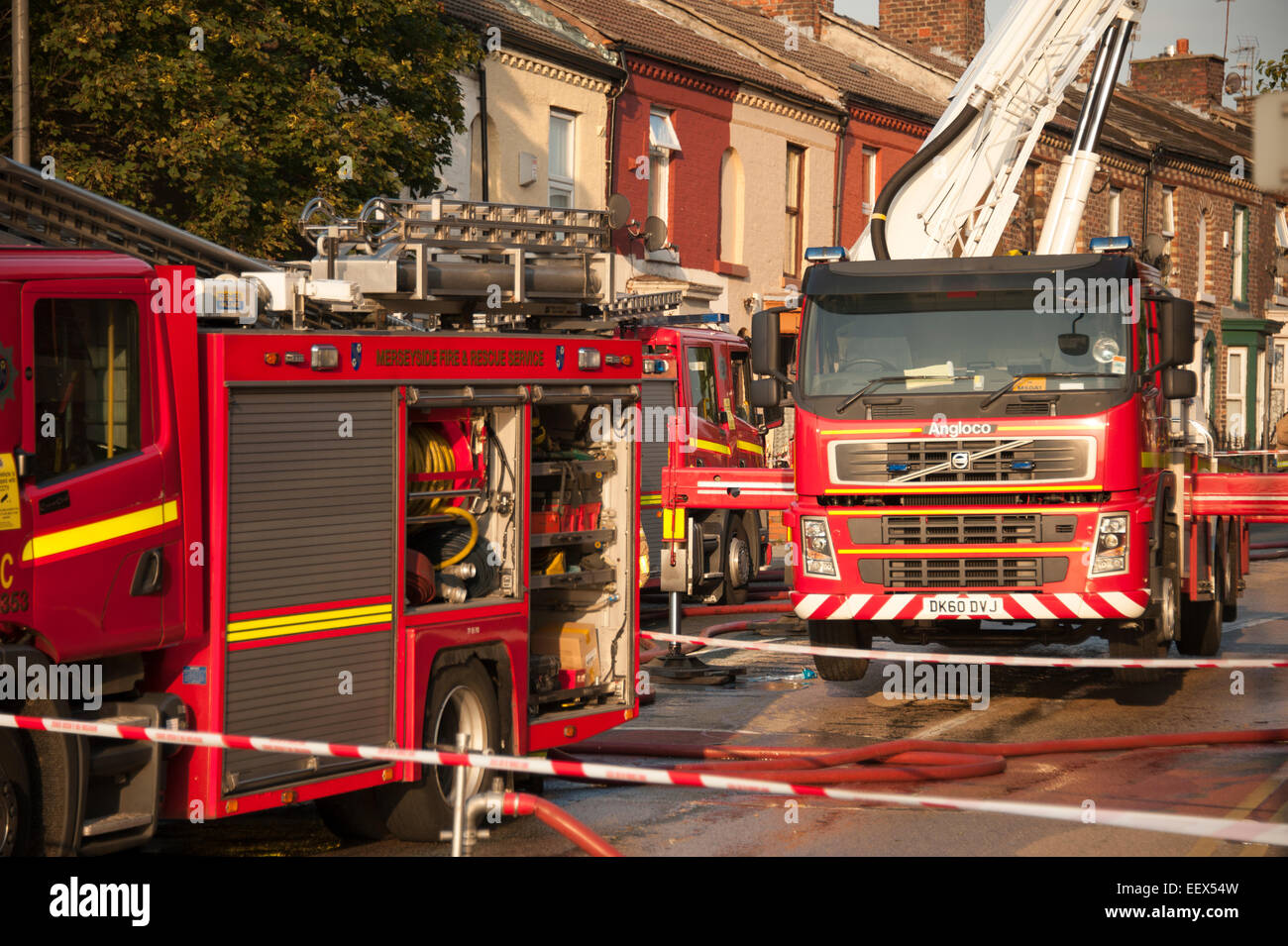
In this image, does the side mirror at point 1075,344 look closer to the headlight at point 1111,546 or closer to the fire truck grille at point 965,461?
the fire truck grille at point 965,461

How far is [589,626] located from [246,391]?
9.91 feet

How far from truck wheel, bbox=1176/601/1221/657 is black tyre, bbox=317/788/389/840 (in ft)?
28.1

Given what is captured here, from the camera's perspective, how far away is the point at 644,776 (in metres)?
6.55

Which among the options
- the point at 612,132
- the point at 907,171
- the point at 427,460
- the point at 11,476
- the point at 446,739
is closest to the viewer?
the point at 11,476

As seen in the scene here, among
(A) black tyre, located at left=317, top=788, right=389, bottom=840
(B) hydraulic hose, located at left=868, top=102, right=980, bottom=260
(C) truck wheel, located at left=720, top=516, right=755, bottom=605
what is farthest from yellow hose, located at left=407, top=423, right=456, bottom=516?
(C) truck wheel, located at left=720, top=516, right=755, bottom=605

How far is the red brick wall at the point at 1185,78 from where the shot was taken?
5556 cm

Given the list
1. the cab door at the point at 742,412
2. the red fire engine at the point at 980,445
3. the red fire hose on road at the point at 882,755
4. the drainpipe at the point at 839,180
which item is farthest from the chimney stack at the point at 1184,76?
the red fire hose on road at the point at 882,755

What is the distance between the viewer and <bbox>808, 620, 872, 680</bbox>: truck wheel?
41.7 feet

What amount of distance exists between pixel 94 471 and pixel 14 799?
4.37 ft

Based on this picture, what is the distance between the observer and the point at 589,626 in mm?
9758

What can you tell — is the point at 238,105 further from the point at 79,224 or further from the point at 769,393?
the point at 79,224

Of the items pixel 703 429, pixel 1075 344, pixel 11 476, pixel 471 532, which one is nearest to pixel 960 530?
pixel 1075 344
